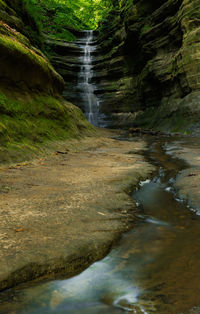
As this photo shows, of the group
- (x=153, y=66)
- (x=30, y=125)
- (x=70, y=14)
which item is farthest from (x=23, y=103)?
(x=70, y=14)

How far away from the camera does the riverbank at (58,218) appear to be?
1.56 m

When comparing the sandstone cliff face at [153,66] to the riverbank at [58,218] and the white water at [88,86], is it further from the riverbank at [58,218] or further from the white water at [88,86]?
the riverbank at [58,218]

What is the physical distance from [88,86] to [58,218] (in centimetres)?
2295

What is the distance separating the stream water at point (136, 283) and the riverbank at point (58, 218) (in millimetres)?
103

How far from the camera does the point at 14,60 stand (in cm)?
636

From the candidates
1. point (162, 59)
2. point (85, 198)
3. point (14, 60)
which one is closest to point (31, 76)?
point (14, 60)

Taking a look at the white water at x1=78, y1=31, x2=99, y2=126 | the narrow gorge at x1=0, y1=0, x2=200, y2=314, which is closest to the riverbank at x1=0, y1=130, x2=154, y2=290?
the narrow gorge at x1=0, y1=0, x2=200, y2=314

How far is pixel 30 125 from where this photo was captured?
6.30m

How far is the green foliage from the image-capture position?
18586 mm

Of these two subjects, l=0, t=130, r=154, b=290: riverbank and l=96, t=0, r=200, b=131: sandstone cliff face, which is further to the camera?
l=96, t=0, r=200, b=131: sandstone cliff face

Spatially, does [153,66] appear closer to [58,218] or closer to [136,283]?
[58,218]

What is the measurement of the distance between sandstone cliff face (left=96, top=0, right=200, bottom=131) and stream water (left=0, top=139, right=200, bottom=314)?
1213 centimetres

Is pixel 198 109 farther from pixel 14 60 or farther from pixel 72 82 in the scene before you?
pixel 72 82

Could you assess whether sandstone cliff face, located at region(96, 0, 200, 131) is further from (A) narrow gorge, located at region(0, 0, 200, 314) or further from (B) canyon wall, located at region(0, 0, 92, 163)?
(B) canyon wall, located at region(0, 0, 92, 163)
